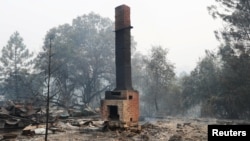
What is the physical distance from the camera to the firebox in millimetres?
15438

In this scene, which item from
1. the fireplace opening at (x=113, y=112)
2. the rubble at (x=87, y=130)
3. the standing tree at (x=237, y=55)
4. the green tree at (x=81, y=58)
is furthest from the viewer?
the green tree at (x=81, y=58)

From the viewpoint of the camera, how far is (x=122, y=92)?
1587cm

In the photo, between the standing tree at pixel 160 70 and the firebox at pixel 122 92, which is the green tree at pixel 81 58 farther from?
the firebox at pixel 122 92

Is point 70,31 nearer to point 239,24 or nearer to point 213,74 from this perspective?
point 213,74

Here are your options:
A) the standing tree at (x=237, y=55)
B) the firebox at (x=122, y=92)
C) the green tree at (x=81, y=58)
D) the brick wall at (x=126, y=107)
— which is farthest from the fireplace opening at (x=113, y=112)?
the green tree at (x=81, y=58)

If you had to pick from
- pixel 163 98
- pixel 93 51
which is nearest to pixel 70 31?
pixel 93 51

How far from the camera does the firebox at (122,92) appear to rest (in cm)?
1544

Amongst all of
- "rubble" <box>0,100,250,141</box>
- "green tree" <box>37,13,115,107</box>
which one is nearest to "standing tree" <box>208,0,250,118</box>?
"rubble" <box>0,100,250,141</box>

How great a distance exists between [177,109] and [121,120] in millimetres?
20649

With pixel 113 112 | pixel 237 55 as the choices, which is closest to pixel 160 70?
pixel 237 55

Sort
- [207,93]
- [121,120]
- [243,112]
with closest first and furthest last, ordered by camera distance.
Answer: [121,120] → [243,112] → [207,93]

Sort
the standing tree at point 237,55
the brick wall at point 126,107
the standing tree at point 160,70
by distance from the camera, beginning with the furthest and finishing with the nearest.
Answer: the standing tree at point 160,70, the standing tree at point 237,55, the brick wall at point 126,107

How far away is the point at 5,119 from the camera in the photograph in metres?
18.2

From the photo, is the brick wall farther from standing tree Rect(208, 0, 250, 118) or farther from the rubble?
standing tree Rect(208, 0, 250, 118)
